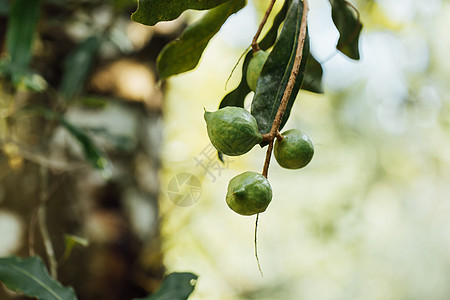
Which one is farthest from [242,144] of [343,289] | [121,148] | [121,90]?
[343,289]

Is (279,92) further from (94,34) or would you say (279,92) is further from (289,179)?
(289,179)

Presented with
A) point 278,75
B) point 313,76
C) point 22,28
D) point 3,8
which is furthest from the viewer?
point 3,8

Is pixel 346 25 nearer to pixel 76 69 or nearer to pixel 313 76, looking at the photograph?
pixel 313 76

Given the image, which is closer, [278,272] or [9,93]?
[9,93]

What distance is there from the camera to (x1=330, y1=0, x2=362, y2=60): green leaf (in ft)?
2.37

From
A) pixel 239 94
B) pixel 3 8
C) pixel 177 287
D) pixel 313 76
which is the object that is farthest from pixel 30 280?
pixel 3 8

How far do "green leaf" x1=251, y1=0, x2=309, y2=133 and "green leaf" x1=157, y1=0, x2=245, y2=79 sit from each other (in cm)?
9

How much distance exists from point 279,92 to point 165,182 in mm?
1700

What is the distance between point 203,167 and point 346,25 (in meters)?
0.35

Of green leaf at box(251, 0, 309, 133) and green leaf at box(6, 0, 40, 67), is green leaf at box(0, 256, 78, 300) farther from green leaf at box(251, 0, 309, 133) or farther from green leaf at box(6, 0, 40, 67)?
green leaf at box(6, 0, 40, 67)

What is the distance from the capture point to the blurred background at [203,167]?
124 cm

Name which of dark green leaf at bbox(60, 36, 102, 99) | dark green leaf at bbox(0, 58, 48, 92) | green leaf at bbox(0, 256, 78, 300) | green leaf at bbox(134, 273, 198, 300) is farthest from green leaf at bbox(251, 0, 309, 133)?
dark green leaf at bbox(60, 36, 102, 99)

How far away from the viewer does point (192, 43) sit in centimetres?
73

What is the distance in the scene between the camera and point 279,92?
592mm
